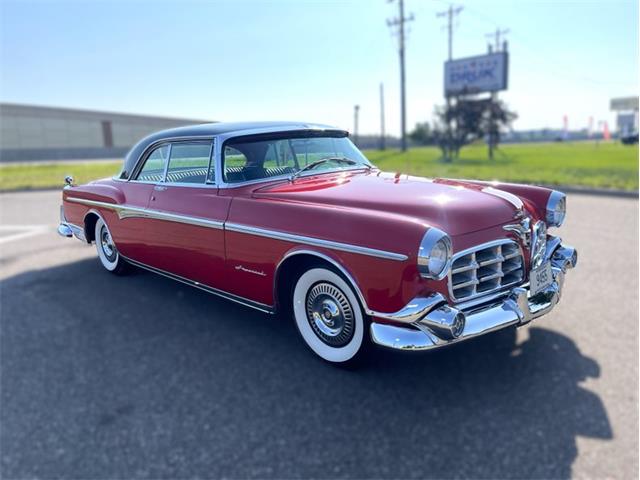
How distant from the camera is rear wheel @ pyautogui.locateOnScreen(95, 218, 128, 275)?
69.2 inches

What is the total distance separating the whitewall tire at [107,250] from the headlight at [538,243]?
1.61 m

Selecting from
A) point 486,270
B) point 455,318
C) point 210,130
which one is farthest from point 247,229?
point 486,270

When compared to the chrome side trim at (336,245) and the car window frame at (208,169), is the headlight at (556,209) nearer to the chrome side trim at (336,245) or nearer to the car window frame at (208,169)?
the chrome side trim at (336,245)

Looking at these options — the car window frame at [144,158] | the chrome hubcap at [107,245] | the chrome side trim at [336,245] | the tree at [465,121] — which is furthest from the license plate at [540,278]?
the tree at [465,121]

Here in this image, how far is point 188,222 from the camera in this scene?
1601 millimetres

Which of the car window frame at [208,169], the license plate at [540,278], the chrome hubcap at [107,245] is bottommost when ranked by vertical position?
the license plate at [540,278]

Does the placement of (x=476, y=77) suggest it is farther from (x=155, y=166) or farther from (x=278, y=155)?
(x=155, y=166)

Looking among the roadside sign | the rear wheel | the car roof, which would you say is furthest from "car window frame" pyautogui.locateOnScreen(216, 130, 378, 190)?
the roadside sign

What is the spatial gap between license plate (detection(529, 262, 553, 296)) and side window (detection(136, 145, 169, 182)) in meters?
1.44

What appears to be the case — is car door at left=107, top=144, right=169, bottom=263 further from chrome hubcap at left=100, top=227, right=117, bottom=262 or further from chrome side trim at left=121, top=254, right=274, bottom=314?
chrome side trim at left=121, top=254, right=274, bottom=314

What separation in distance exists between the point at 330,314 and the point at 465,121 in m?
3.83

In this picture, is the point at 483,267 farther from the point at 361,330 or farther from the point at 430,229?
the point at 361,330

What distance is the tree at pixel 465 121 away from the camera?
15.0 feet

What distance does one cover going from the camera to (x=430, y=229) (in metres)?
1.47
